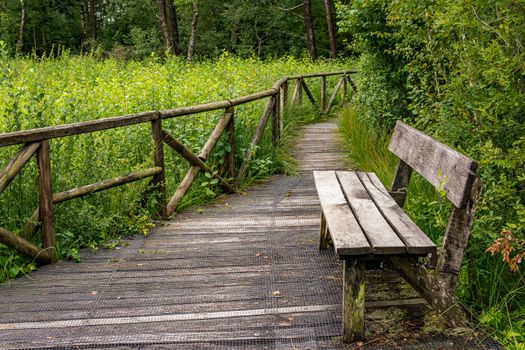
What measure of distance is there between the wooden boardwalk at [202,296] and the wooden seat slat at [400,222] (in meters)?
0.52

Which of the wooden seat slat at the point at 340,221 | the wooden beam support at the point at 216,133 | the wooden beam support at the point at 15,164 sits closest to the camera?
the wooden seat slat at the point at 340,221

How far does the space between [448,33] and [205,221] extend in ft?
10.3

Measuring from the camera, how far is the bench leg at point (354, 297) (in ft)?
10.9

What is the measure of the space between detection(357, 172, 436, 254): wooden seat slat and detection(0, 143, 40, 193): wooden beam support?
8.76 ft

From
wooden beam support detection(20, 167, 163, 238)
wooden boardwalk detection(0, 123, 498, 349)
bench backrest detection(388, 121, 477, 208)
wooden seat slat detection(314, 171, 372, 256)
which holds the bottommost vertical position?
wooden boardwalk detection(0, 123, 498, 349)

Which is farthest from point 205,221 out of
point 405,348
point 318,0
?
point 318,0

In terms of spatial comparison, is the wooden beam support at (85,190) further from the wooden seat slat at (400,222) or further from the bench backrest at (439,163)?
the bench backrest at (439,163)

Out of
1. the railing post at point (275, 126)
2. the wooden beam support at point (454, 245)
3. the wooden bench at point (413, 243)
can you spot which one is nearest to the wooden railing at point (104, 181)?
the railing post at point (275, 126)

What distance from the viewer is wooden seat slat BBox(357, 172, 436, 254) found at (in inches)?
129

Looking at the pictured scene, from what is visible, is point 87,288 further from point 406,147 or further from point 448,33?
point 448,33


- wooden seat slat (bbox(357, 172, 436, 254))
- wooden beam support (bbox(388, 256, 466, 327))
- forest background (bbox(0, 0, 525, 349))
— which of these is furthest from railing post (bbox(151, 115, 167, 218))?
wooden beam support (bbox(388, 256, 466, 327))

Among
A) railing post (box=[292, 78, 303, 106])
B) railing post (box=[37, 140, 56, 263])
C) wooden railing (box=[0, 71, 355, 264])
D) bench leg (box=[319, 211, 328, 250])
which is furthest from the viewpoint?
railing post (box=[292, 78, 303, 106])

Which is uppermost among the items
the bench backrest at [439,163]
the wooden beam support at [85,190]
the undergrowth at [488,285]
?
the bench backrest at [439,163]

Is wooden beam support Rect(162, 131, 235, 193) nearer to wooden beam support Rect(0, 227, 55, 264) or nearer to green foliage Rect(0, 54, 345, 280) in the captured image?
green foliage Rect(0, 54, 345, 280)
